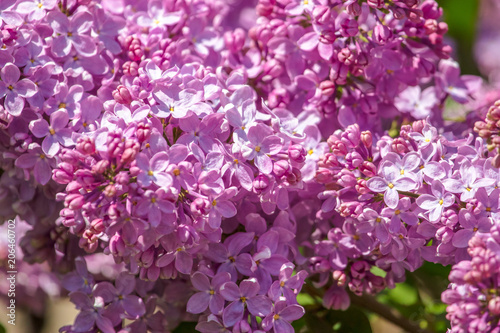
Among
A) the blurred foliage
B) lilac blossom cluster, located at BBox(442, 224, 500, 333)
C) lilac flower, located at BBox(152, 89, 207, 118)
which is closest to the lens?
lilac blossom cluster, located at BBox(442, 224, 500, 333)

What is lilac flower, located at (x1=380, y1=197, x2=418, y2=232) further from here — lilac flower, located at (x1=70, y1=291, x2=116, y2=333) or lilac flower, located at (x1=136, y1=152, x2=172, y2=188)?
lilac flower, located at (x1=70, y1=291, x2=116, y2=333)

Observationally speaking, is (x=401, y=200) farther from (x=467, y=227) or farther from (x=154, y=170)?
(x=154, y=170)

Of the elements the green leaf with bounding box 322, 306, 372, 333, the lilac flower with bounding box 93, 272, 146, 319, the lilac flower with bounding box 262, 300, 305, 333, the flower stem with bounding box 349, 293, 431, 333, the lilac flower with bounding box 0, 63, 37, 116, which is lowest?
the flower stem with bounding box 349, 293, 431, 333

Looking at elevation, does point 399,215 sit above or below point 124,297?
above

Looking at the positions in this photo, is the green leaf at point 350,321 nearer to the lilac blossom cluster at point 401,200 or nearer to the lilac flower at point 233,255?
the lilac blossom cluster at point 401,200

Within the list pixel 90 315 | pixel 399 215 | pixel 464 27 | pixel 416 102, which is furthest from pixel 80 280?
pixel 464 27

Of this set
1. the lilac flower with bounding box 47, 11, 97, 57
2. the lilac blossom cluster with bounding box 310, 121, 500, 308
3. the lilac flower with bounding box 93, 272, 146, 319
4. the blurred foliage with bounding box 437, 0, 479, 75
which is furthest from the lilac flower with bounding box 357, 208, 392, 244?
the blurred foliage with bounding box 437, 0, 479, 75

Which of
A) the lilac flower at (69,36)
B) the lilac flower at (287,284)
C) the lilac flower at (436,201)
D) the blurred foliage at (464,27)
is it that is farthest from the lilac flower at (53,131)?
the blurred foliage at (464,27)
